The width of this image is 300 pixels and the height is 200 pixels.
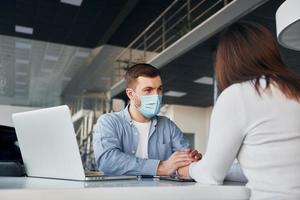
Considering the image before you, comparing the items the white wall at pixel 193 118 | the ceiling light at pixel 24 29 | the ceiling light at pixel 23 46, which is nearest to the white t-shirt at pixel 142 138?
the ceiling light at pixel 24 29

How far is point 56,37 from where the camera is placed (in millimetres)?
6961

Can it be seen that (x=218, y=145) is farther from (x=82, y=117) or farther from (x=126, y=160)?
(x=82, y=117)

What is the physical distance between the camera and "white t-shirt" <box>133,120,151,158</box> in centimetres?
151

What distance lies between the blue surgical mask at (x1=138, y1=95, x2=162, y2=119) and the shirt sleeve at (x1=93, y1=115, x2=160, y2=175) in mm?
179

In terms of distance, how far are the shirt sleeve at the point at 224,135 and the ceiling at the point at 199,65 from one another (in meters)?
2.79

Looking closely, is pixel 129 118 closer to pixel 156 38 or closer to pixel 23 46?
pixel 156 38

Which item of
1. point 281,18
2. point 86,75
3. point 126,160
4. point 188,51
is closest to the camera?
point 126,160

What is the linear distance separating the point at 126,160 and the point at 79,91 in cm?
864

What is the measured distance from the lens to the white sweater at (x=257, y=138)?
761 mm

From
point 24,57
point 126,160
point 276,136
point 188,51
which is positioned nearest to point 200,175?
point 276,136

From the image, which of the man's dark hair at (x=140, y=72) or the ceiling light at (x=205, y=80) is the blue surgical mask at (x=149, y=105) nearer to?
the man's dark hair at (x=140, y=72)

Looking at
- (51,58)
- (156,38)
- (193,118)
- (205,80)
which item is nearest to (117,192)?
(205,80)

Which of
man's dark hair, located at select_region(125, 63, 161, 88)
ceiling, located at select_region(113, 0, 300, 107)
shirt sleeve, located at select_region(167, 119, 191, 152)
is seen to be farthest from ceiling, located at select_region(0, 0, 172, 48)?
shirt sleeve, located at select_region(167, 119, 191, 152)

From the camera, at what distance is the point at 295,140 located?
78 cm
